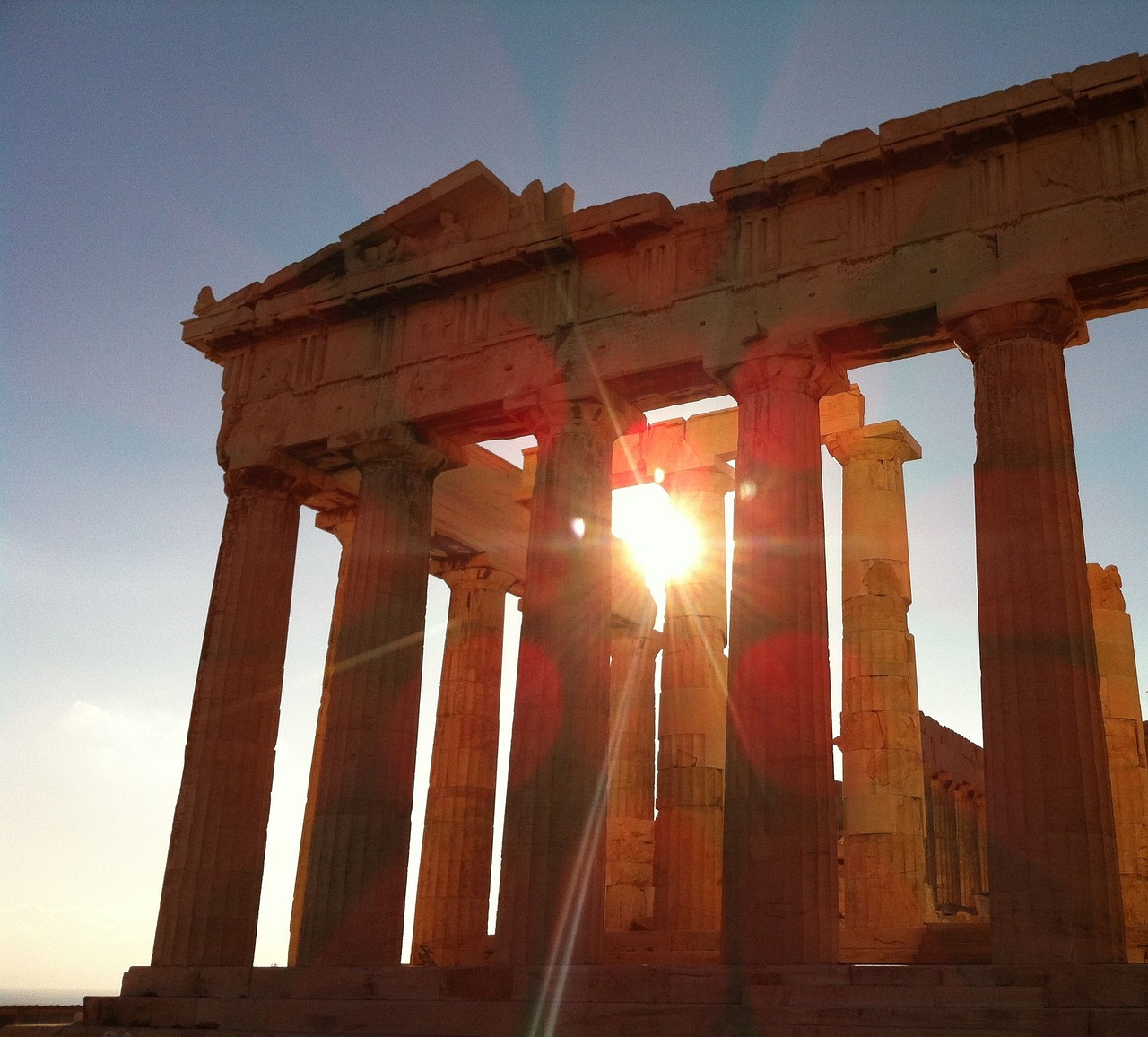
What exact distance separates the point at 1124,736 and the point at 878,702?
6.58 meters

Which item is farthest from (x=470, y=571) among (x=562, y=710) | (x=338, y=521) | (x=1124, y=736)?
(x=1124, y=736)

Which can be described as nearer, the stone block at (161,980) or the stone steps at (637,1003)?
the stone steps at (637,1003)

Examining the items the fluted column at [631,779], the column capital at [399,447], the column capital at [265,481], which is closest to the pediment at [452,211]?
the column capital at [399,447]

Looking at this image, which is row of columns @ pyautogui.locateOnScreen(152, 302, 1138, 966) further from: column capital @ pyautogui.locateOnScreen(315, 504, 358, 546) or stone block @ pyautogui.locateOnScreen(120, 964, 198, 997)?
stone block @ pyautogui.locateOnScreen(120, 964, 198, 997)

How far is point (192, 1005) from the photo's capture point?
21.6 metres

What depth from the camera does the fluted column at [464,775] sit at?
1190 inches

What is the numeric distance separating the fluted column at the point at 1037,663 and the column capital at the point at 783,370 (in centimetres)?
230

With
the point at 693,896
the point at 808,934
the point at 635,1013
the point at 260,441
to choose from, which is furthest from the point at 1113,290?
the point at 260,441

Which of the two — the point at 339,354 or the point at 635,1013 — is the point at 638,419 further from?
the point at 635,1013

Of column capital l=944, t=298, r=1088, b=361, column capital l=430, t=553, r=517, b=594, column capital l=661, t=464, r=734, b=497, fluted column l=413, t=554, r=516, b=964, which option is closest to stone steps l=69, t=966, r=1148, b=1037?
fluted column l=413, t=554, r=516, b=964

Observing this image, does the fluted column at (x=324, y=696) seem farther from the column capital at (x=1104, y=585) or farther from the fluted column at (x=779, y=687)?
the column capital at (x=1104, y=585)

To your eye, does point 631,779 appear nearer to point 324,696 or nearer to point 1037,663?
point 324,696

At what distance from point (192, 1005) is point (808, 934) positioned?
10101 mm

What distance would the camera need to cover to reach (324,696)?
98.4 feet
